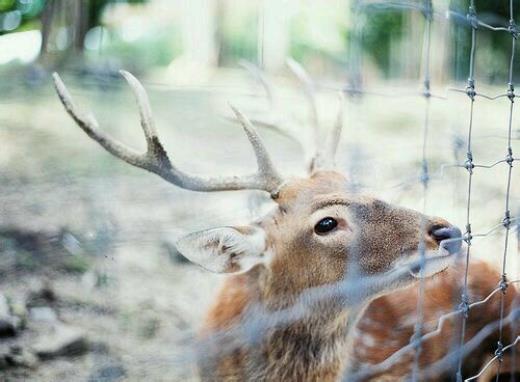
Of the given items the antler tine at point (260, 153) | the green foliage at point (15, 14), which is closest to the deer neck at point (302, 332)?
the antler tine at point (260, 153)

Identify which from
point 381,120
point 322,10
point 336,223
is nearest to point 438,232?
point 336,223

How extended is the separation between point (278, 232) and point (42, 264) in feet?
2.44

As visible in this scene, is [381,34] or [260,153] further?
[381,34]

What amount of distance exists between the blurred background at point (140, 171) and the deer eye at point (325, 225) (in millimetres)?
201

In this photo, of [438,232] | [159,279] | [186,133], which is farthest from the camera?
[186,133]

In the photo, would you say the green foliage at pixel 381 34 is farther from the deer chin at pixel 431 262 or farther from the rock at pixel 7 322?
the rock at pixel 7 322

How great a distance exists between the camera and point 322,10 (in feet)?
13.1

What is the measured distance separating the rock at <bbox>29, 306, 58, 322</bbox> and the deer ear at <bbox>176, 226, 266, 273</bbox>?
55cm

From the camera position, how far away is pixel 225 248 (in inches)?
75.4

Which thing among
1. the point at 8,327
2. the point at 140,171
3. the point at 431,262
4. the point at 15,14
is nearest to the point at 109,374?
the point at 8,327

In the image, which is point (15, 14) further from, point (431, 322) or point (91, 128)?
point (431, 322)

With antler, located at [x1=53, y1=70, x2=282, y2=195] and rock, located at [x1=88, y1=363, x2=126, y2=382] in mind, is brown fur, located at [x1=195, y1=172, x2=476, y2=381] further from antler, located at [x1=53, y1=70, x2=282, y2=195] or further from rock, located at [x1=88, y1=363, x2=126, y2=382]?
rock, located at [x1=88, y1=363, x2=126, y2=382]

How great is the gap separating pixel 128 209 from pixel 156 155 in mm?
1212

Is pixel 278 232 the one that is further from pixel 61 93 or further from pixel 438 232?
pixel 61 93
